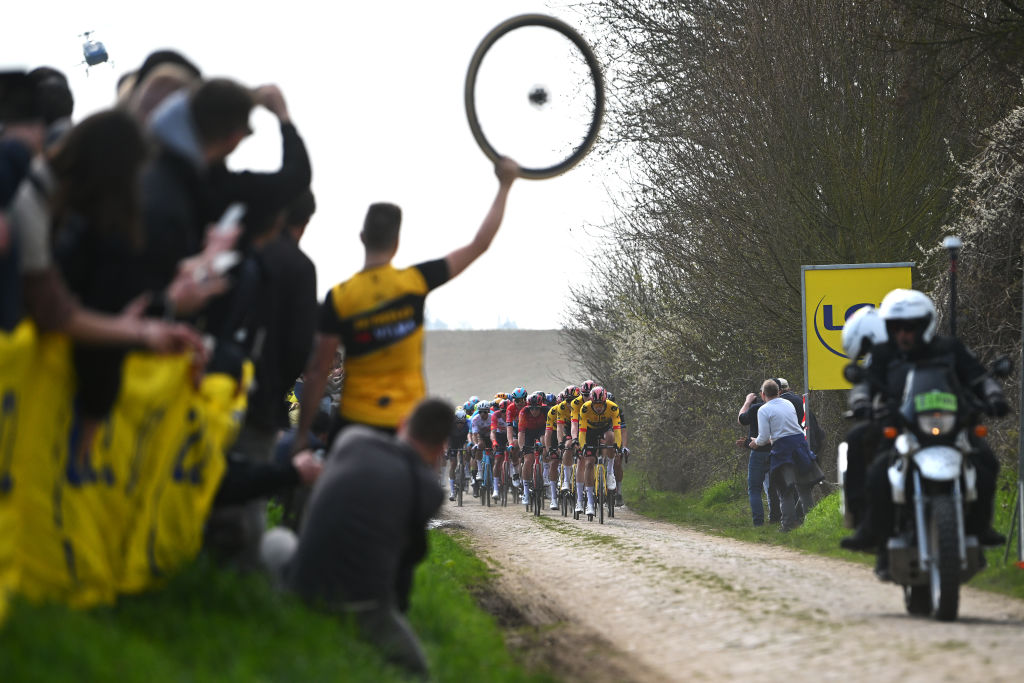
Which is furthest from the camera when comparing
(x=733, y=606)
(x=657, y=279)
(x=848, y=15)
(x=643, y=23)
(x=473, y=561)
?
(x=657, y=279)

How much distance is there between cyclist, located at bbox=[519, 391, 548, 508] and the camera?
91.5 feet

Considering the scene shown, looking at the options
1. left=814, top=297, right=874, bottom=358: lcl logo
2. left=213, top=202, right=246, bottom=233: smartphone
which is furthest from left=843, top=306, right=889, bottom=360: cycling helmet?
left=814, top=297, right=874, bottom=358: lcl logo

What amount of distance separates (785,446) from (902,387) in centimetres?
1080

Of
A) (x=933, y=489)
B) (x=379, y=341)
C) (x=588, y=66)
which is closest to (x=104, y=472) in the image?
(x=379, y=341)

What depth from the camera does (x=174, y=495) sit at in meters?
6.02

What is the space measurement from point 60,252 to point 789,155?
19625 mm

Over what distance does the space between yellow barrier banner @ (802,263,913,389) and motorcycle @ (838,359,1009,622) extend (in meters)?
11.5

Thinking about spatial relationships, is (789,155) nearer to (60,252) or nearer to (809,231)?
(809,231)


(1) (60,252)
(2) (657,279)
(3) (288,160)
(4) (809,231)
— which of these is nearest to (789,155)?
(4) (809,231)

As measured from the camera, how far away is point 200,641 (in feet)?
17.5

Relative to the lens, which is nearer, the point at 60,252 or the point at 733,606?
the point at 60,252

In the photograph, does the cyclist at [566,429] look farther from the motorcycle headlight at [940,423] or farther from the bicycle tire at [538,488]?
the motorcycle headlight at [940,423]

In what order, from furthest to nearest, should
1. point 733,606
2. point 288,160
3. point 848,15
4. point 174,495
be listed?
point 848,15, point 733,606, point 288,160, point 174,495

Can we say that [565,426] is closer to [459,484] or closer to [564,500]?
[564,500]
